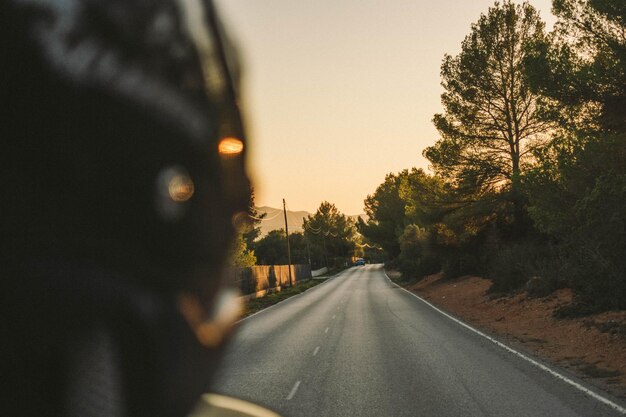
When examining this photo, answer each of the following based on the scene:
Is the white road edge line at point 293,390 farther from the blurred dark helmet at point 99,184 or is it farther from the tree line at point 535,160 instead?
the tree line at point 535,160

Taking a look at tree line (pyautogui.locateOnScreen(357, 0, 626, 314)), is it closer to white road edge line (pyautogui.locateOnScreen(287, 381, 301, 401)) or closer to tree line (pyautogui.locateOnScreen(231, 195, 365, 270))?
white road edge line (pyautogui.locateOnScreen(287, 381, 301, 401))

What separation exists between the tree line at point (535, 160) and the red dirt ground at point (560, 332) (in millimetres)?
920

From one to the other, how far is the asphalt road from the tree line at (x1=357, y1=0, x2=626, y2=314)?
14.9 ft

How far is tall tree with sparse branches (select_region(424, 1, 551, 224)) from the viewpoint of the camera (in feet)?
103

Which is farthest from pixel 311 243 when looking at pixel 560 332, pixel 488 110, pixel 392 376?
pixel 392 376

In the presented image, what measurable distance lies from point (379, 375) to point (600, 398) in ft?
12.4

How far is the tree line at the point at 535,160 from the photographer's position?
16375 mm

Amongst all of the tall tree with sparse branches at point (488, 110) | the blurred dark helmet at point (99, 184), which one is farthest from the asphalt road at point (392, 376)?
the tall tree with sparse branches at point (488, 110)

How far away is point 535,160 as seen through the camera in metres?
30.1

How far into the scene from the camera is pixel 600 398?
8.20 metres

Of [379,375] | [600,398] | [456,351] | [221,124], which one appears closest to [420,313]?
[456,351]

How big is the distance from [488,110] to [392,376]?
81.8 feet

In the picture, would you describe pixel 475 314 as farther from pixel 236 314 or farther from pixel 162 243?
pixel 162 243

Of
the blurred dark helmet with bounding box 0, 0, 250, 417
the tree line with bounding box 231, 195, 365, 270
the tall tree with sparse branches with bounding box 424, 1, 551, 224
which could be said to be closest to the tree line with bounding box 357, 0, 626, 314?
the tall tree with sparse branches with bounding box 424, 1, 551, 224
